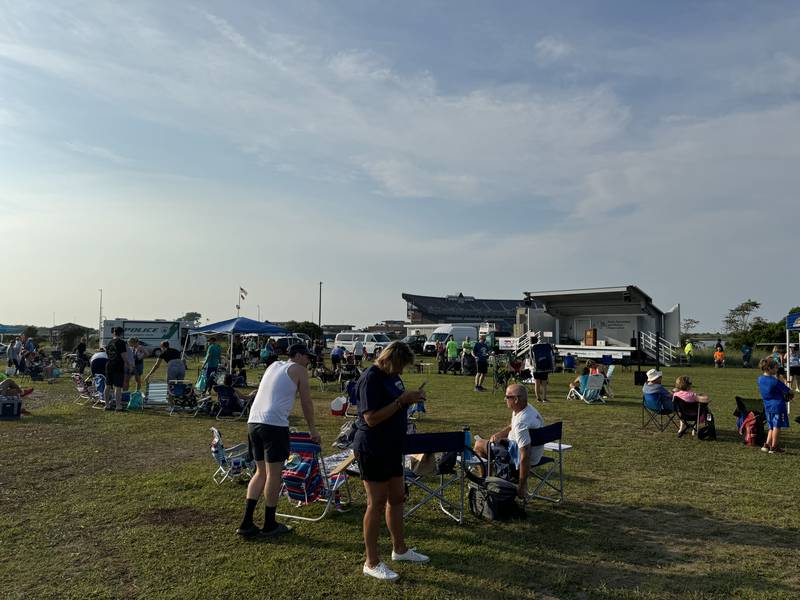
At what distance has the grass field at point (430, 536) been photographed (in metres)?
3.75

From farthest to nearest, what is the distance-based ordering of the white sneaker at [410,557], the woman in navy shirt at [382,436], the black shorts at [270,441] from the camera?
the black shorts at [270,441] → the white sneaker at [410,557] → the woman in navy shirt at [382,436]

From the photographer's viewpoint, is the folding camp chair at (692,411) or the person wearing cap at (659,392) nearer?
the folding camp chair at (692,411)

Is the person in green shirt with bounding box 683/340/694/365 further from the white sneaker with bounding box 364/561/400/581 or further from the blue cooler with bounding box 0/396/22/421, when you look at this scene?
the white sneaker with bounding box 364/561/400/581

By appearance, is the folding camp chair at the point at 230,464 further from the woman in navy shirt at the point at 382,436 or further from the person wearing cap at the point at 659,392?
the person wearing cap at the point at 659,392

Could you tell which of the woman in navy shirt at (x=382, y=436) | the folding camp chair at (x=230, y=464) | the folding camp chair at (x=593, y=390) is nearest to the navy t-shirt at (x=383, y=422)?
the woman in navy shirt at (x=382, y=436)

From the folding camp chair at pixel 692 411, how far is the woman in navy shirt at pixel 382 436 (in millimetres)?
6102

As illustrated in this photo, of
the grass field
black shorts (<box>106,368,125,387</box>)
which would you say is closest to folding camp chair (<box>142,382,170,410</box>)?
black shorts (<box>106,368,125,387</box>)

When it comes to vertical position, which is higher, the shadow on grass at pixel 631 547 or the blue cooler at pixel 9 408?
the blue cooler at pixel 9 408

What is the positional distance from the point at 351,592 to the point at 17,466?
5194 millimetres

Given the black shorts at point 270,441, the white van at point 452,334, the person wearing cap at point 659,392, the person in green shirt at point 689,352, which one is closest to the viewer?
the black shorts at point 270,441

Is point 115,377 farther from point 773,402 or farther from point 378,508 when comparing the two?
point 773,402

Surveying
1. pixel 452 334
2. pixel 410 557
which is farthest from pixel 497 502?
pixel 452 334

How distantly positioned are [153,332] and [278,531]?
32728mm

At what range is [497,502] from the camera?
4945 millimetres
